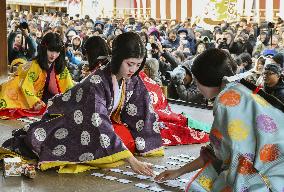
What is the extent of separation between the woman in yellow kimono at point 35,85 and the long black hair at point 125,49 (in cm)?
204

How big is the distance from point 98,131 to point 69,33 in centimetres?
926

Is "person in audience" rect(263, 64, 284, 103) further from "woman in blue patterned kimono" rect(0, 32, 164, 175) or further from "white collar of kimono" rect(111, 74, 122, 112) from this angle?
"white collar of kimono" rect(111, 74, 122, 112)

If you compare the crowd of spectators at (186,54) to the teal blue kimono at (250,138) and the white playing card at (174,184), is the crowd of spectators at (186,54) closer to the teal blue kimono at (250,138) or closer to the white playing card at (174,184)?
the white playing card at (174,184)

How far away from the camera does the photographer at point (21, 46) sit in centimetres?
1001

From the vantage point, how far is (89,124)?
421 centimetres

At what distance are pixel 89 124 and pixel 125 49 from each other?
0.64 metres

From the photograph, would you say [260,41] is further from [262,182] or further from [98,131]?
[262,182]

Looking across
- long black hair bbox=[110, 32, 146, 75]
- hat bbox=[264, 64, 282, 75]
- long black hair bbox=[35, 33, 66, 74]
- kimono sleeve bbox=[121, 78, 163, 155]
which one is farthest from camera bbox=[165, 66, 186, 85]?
long black hair bbox=[110, 32, 146, 75]

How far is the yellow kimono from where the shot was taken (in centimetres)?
634

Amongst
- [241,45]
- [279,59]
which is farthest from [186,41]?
[279,59]

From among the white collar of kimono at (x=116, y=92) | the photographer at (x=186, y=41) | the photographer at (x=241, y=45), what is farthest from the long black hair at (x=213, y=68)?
the photographer at (x=186, y=41)

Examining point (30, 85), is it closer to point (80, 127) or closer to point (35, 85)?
point (35, 85)

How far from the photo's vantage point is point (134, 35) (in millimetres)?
4172

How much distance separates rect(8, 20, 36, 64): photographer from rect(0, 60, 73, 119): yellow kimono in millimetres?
3465
